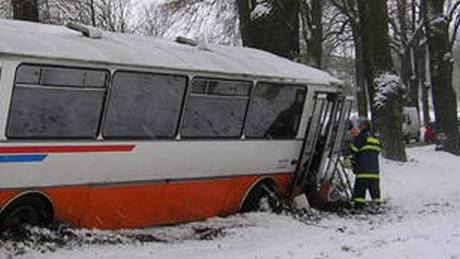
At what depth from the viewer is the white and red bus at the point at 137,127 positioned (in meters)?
9.77

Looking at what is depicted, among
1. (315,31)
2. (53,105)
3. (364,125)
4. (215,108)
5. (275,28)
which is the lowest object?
(364,125)

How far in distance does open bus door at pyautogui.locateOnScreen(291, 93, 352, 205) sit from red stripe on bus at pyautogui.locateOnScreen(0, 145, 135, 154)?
4510 mm

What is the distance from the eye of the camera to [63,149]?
10195 millimetres

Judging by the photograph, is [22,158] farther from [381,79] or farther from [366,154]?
[381,79]

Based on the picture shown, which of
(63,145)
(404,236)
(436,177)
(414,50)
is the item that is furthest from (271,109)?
(414,50)

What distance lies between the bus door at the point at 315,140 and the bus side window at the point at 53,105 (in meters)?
5.11

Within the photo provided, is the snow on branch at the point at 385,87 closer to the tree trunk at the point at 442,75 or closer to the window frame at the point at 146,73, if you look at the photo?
the tree trunk at the point at 442,75

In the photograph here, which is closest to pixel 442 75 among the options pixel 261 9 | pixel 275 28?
pixel 275 28

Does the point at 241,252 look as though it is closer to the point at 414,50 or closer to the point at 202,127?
the point at 202,127

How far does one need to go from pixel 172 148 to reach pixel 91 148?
5.13 feet

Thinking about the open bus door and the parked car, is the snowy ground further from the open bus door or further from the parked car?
the parked car

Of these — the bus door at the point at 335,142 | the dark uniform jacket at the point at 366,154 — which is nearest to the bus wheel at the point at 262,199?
the bus door at the point at 335,142

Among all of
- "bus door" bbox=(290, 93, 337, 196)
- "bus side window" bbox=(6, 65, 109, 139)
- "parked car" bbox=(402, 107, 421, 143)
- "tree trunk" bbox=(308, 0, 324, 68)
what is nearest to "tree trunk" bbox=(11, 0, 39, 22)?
"bus door" bbox=(290, 93, 337, 196)

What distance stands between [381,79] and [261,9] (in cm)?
438
